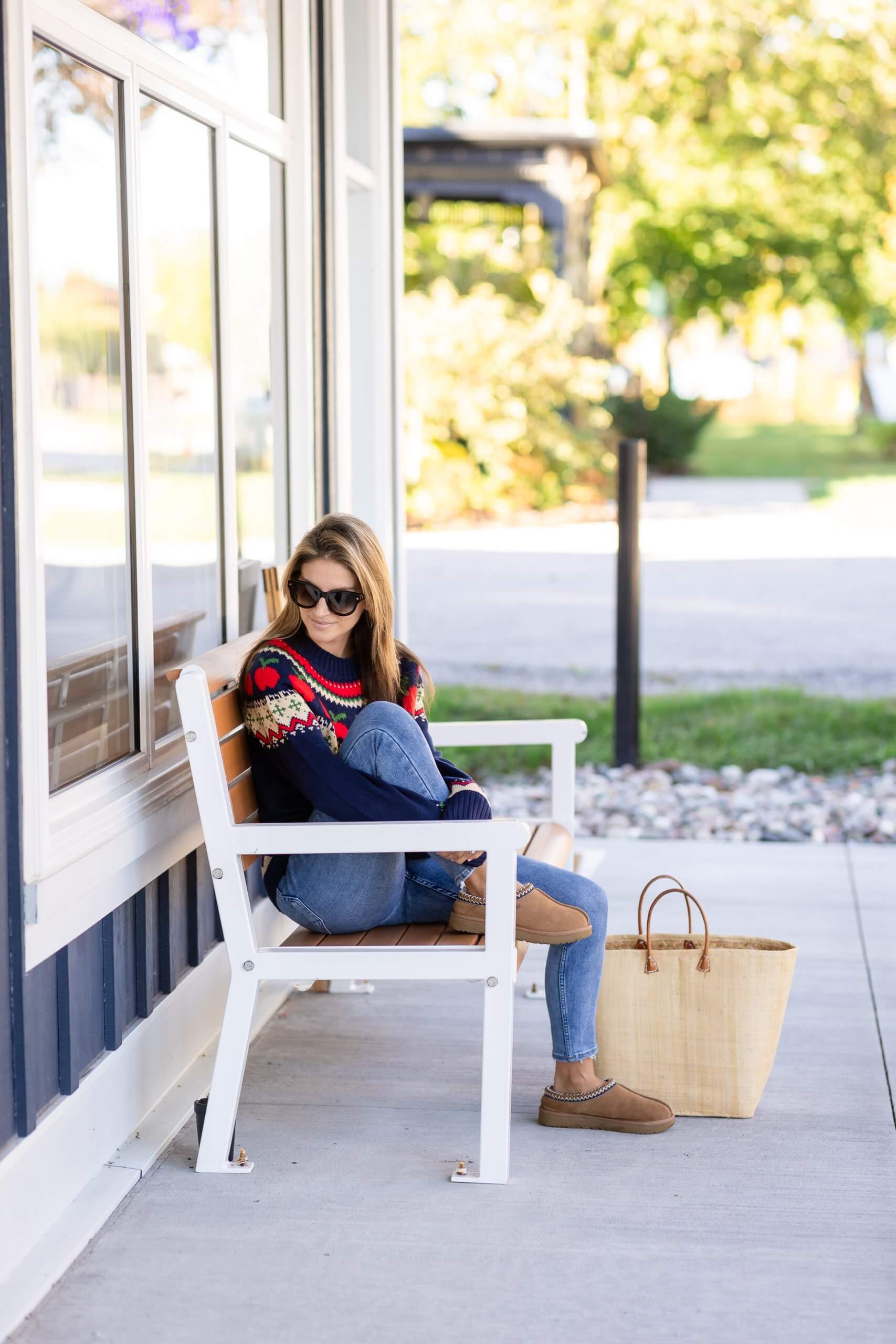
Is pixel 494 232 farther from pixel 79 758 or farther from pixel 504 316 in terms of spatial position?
pixel 79 758

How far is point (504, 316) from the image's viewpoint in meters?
16.2

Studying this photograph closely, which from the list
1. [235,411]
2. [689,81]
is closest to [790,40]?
[689,81]

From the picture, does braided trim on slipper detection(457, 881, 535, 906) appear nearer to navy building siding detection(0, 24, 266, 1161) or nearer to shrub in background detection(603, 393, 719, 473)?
navy building siding detection(0, 24, 266, 1161)

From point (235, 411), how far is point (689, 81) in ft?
68.9

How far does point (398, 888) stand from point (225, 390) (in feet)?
4.22

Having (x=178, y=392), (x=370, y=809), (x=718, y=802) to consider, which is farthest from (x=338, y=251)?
(x=718, y=802)

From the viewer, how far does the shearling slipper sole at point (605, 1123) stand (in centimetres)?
309

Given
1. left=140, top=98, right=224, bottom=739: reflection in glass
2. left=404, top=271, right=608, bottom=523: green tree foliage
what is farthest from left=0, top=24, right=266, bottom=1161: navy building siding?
left=404, top=271, right=608, bottom=523: green tree foliage

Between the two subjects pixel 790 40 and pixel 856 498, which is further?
pixel 790 40

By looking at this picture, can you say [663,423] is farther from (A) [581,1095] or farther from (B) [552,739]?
(A) [581,1095]

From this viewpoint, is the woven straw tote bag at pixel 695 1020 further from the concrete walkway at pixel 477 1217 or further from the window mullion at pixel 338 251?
the window mullion at pixel 338 251

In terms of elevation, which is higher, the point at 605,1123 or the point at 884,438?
the point at 884,438

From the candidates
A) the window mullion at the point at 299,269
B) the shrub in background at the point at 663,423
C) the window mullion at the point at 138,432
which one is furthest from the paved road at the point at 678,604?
the window mullion at the point at 138,432

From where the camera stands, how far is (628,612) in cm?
674
